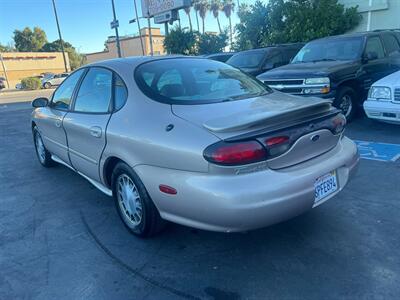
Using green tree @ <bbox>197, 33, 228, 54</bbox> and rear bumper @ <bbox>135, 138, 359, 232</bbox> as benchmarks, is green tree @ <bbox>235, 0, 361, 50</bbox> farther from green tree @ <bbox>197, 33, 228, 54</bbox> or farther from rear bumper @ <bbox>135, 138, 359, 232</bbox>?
rear bumper @ <bbox>135, 138, 359, 232</bbox>

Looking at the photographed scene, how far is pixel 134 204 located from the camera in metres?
3.15

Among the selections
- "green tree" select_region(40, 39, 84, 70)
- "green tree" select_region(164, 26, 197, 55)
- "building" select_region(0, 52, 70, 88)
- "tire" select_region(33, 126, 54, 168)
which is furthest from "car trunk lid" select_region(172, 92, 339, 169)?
"green tree" select_region(40, 39, 84, 70)

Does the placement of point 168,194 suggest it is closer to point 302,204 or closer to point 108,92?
point 302,204

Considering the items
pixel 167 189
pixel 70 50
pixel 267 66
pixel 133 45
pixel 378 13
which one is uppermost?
pixel 70 50

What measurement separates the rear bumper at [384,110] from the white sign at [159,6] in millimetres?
19688

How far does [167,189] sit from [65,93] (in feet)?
8.30

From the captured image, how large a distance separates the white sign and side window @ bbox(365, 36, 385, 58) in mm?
17706

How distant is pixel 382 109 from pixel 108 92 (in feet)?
14.8

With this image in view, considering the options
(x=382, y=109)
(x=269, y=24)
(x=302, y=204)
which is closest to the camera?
(x=302, y=204)

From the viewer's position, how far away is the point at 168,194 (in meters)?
2.62

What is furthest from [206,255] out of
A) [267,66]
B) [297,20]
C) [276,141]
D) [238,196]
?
[297,20]

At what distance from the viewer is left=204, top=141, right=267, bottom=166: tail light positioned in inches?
92.0

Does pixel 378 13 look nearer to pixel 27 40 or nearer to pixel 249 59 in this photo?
pixel 249 59

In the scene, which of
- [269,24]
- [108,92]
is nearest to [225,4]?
[269,24]
